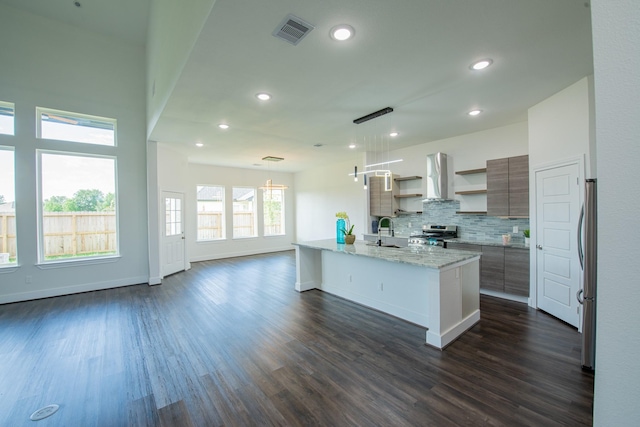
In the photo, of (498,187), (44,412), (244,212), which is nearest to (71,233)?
(44,412)

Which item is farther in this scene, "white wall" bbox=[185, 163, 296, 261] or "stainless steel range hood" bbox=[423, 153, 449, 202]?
"white wall" bbox=[185, 163, 296, 261]

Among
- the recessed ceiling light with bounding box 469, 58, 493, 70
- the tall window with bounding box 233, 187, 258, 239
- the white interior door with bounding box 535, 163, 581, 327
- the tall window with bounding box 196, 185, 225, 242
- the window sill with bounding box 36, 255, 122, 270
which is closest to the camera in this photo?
the recessed ceiling light with bounding box 469, 58, 493, 70

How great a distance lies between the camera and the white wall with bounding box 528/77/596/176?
10.4 ft

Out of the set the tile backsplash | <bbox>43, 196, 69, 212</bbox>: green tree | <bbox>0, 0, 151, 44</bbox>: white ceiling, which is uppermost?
<bbox>0, 0, 151, 44</bbox>: white ceiling

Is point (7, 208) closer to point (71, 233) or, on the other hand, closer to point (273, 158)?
point (71, 233)

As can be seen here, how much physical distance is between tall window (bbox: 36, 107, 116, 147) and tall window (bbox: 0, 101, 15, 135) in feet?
1.07

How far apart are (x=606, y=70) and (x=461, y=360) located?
9.24 ft

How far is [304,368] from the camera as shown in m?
2.63

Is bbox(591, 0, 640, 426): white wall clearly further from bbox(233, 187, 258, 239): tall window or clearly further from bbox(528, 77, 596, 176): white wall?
bbox(233, 187, 258, 239): tall window

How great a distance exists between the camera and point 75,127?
525 cm

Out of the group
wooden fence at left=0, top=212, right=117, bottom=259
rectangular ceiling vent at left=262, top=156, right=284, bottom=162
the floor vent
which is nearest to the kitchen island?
the floor vent

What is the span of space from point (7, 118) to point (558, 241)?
877cm

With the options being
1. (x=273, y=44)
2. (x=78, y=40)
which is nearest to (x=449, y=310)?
(x=273, y=44)

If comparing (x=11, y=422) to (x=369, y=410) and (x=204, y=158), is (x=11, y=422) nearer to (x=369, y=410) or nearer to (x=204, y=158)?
(x=369, y=410)
